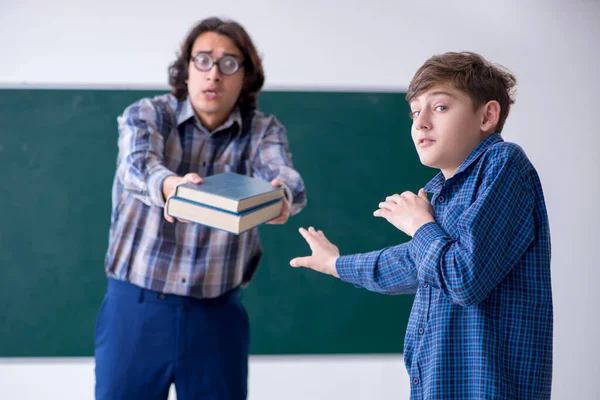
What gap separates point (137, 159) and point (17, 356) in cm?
186

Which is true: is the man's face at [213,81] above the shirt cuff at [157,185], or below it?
above

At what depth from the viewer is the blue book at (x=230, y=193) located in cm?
150

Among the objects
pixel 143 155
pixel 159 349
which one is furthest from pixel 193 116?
pixel 159 349

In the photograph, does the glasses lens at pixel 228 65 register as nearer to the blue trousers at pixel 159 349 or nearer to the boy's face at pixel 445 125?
the blue trousers at pixel 159 349

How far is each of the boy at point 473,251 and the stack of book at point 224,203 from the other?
397 millimetres

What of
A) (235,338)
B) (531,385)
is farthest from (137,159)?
(531,385)

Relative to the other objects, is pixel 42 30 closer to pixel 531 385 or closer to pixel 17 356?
pixel 17 356

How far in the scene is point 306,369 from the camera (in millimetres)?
3105

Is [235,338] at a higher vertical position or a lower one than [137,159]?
lower

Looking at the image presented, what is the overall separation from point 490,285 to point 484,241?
88 millimetres

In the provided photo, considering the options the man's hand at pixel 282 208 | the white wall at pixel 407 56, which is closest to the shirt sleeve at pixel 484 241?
the man's hand at pixel 282 208

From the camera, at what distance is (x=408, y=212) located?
3.97 ft

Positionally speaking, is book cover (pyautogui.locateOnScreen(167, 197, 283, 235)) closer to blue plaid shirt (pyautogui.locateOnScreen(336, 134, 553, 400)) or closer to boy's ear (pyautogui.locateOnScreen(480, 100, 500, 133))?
blue plaid shirt (pyautogui.locateOnScreen(336, 134, 553, 400))

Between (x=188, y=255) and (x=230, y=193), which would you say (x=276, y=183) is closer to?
(x=230, y=193)
